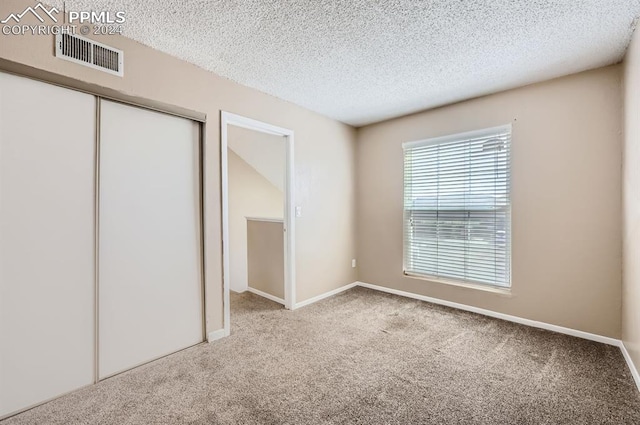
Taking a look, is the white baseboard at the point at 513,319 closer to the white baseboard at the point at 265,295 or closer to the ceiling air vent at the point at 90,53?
the white baseboard at the point at 265,295

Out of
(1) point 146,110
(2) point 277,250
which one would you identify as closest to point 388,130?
(2) point 277,250

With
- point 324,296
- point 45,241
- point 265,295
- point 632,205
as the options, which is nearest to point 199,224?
point 45,241

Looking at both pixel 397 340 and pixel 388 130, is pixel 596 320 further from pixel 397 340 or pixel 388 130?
pixel 388 130

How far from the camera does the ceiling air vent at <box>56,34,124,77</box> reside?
5.76ft

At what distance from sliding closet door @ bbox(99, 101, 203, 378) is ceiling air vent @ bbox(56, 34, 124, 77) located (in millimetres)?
253

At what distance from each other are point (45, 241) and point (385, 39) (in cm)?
268

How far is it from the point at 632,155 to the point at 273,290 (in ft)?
12.1

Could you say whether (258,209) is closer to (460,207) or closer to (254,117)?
(254,117)

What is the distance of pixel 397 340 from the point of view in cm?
249

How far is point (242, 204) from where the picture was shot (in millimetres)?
4531

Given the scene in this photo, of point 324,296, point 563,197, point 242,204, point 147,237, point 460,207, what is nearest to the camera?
point 147,237

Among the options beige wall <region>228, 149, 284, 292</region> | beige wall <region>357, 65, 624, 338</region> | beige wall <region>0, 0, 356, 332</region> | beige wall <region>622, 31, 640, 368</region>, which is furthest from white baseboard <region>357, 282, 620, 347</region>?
beige wall <region>228, 149, 284, 292</region>

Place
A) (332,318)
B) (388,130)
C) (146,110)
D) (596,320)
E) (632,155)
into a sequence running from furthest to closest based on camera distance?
(388,130) < (332,318) < (596,320) < (146,110) < (632,155)

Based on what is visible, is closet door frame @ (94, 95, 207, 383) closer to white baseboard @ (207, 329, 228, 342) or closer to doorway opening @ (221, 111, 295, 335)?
white baseboard @ (207, 329, 228, 342)
